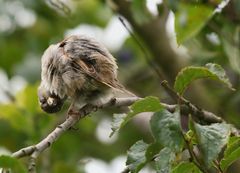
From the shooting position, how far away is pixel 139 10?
401cm

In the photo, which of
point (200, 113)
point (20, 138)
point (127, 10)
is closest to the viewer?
point (200, 113)

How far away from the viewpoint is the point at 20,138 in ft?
18.5

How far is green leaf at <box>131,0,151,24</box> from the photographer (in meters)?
Answer: 3.89

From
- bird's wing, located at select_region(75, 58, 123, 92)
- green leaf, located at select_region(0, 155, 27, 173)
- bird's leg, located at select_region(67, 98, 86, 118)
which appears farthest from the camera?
bird's wing, located at select_region(75, 58, 123, 92)

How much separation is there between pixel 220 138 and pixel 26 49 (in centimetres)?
426

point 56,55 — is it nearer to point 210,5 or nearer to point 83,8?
point 210,5

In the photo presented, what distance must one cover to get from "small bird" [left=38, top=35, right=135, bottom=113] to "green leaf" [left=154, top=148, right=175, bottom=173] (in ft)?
2.08

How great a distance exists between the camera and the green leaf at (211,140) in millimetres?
2393

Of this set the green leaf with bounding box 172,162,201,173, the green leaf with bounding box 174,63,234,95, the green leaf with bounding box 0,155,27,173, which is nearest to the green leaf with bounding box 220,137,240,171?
the green leaf with bounding box 172,162,201,173

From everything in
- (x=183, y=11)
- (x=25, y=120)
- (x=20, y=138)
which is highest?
(x=183, y=11)

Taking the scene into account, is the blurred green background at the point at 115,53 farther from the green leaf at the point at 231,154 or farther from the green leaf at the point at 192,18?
the green leaf at the point at 231,154

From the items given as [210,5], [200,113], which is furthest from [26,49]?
[200,113]

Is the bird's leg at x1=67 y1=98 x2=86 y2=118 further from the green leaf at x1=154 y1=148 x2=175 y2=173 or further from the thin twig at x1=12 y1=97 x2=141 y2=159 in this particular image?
the green leaf at x1=154 y1=148 x2=175 y2=173

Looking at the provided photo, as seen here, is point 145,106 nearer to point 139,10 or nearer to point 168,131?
point 168,131
